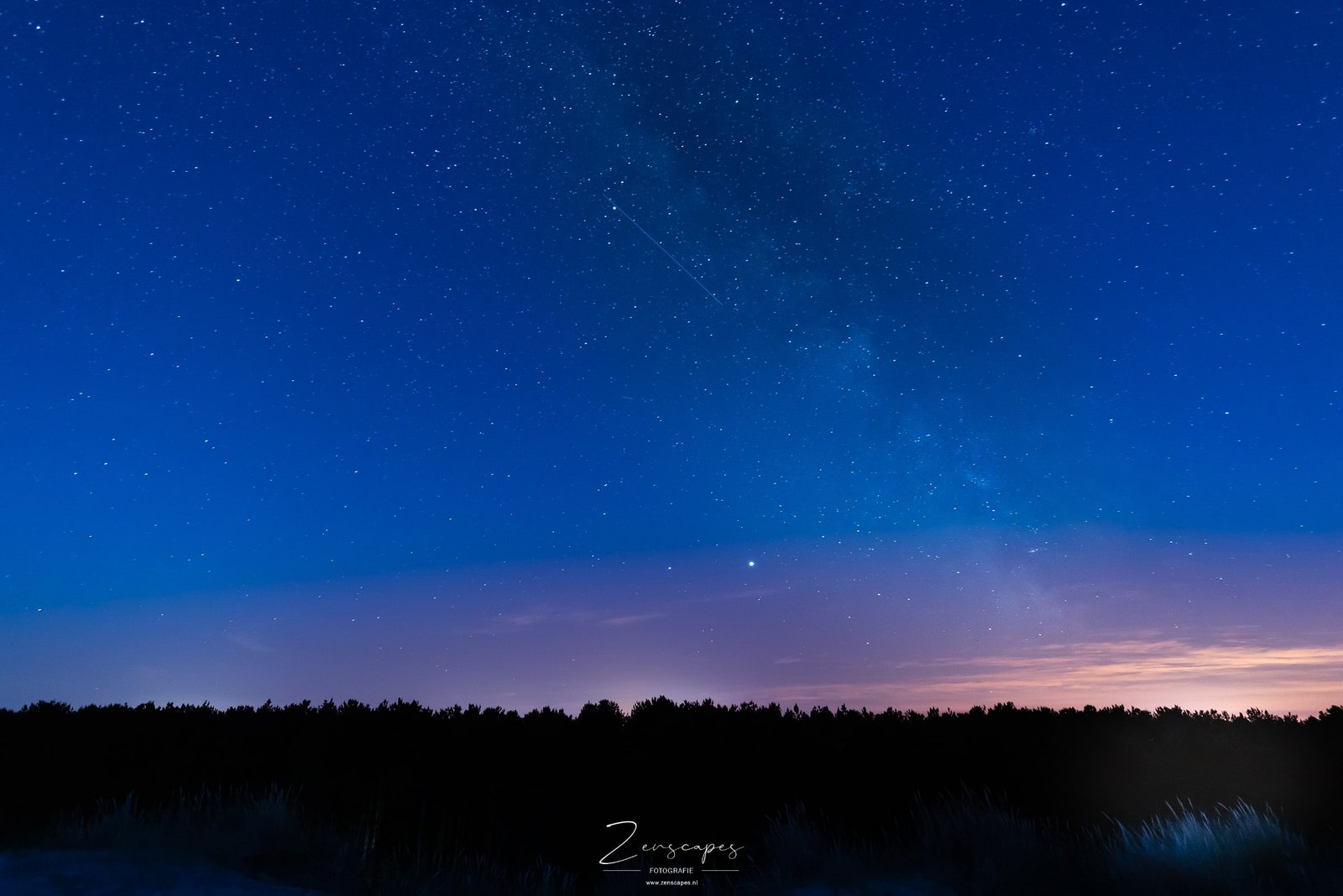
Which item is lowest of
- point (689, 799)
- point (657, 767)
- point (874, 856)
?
point (874, 856)

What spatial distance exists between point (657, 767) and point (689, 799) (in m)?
0.70

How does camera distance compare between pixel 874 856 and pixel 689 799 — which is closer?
pixel 874 856

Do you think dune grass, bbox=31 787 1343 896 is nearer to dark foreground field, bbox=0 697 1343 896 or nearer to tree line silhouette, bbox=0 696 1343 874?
dark foreground field, bbox=0 697 1343 896

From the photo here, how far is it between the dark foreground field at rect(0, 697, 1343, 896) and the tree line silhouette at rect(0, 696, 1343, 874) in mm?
34

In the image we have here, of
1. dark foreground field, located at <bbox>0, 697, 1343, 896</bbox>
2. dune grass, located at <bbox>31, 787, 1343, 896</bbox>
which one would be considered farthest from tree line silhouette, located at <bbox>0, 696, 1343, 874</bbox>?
dune grass, located at <bbox>31, 787, 1343, 896</bbox>

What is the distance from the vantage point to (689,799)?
10.8m

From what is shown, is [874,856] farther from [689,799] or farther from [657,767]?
[657,767]

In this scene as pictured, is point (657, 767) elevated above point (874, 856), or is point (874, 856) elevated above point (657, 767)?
point (657, 767)

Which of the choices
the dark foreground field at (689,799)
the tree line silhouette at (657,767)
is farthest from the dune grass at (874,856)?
the tree line silhouette at (657,767)

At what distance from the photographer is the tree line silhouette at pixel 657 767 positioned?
10.2 metres

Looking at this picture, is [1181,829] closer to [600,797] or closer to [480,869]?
[600,797]

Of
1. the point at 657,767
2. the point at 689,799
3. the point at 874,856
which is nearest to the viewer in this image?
the point at 874,856

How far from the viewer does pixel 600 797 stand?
35.4ft

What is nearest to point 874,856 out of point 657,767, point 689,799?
point 689,799
